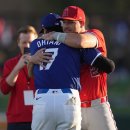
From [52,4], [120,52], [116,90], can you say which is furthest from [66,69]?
[52,4]

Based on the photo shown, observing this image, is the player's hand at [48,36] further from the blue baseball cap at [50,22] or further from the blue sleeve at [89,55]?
the blue sleeve at [89,55]

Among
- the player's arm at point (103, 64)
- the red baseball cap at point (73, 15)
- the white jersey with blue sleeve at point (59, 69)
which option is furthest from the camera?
the red baseball cap at point (73, 15)

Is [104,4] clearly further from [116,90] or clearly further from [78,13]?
[78,13]

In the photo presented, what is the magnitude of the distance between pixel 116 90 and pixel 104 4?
33.0ft

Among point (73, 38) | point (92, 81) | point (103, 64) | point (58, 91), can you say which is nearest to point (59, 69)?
point (58, 91)

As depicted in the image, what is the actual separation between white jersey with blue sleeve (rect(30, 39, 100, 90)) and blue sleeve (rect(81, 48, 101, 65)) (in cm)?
8

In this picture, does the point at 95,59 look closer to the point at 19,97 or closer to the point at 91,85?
the point at 91,85

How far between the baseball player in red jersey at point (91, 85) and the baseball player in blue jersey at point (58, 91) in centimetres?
31

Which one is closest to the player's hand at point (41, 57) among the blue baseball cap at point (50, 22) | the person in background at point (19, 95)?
→ the blue baseball cap at point (50, 22)

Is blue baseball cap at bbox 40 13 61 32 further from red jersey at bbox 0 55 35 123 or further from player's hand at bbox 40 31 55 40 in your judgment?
red jersey at bbox 0 55 35 123

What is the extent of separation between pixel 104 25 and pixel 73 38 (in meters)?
16.6

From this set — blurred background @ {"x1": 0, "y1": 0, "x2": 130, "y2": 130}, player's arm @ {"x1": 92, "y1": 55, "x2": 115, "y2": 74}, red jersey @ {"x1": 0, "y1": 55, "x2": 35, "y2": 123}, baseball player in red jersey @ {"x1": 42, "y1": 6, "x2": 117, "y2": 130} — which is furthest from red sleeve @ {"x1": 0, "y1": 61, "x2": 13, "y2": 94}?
blurred background @ {"x1": 0, "y1": 0, "x2": 130, "y2": 130}

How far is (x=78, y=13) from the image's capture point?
860 cm

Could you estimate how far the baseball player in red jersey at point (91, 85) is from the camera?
28.1 ft
